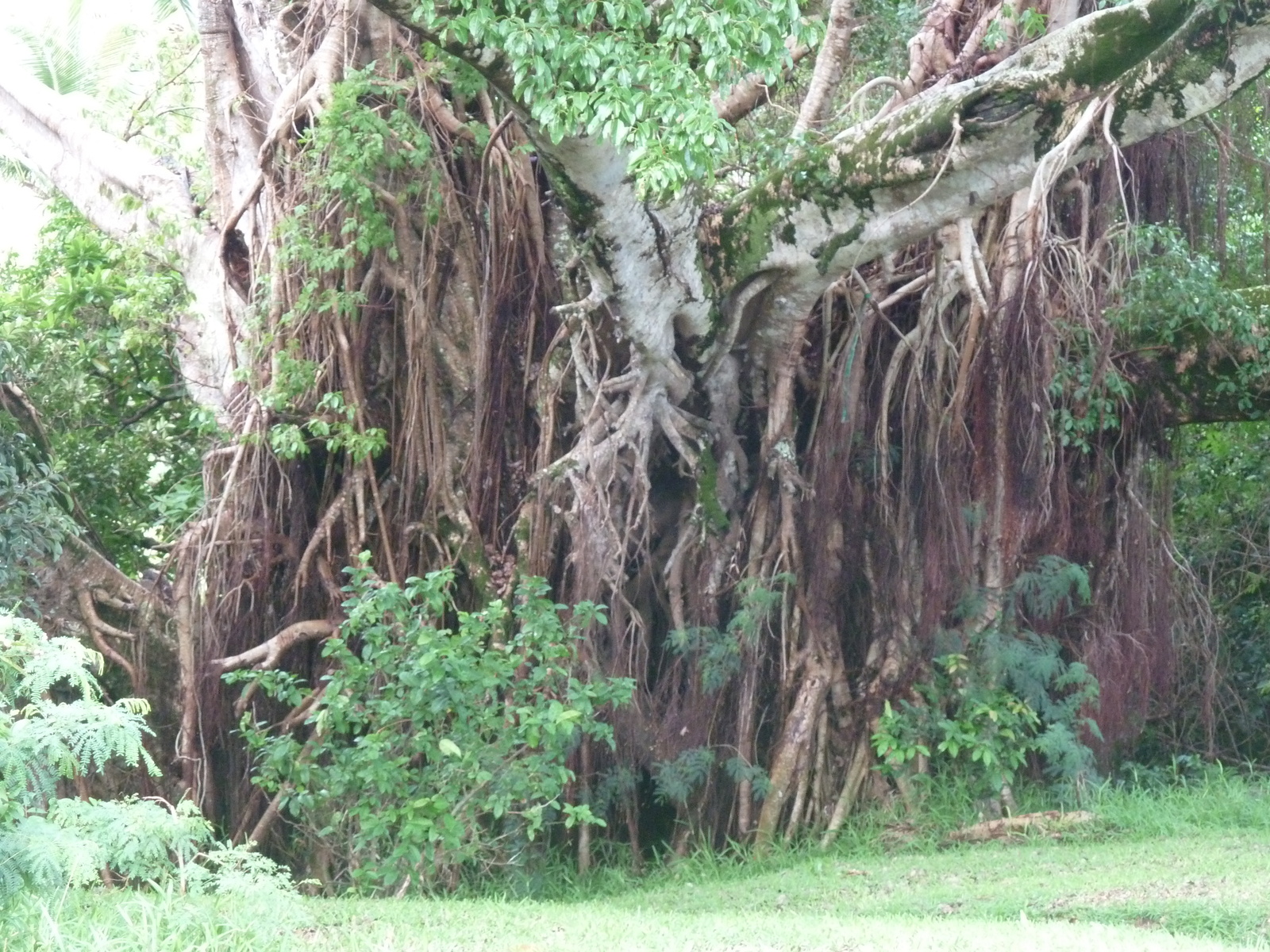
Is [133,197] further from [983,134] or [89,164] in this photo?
[983,134]

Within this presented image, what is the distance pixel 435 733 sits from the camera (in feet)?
19.7

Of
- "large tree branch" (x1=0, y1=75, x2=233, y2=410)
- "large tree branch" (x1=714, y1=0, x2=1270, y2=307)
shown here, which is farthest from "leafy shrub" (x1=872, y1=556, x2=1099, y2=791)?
"large tree branch" (x1=0, y1=75, x2=233, y2=410)

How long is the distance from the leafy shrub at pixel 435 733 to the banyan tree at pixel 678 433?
0.71 meters

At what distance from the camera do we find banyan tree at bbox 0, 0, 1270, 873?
701cm

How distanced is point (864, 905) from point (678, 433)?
2741 millimetres

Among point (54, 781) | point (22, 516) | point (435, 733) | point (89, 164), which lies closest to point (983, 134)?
point (435, 733)

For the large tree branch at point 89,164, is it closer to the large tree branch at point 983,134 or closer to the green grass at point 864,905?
the large tree branch at point 983,134

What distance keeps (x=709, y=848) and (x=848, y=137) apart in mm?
3545

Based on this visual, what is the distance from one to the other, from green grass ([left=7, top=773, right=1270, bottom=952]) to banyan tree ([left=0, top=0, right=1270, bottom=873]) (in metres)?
0.62

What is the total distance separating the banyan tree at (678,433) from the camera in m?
7.01

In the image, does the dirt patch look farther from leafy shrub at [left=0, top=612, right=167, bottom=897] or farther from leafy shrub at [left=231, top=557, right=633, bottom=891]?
leafy shrub at [left=0, top=612, right=167, bottom=897]

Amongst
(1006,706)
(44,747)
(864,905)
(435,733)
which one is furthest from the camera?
(1006,706)

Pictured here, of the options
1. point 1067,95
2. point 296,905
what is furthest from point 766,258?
point 296,905

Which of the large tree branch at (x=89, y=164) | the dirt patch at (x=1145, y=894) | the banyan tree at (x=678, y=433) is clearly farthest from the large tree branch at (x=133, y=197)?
the dirt patch at (x=1145, y=894)
